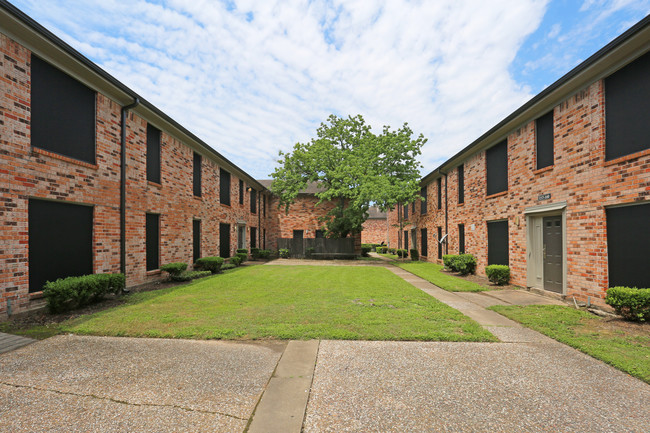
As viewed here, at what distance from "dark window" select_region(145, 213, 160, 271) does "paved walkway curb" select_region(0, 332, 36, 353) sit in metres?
5.12

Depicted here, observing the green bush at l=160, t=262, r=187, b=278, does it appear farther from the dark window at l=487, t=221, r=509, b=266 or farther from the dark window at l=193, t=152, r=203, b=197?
the dark window at l=487, t=221, r=509, b=266

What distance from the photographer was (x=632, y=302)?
504 cm

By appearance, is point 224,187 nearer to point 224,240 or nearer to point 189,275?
point 224,240

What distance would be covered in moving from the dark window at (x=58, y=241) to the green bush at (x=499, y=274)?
1238cm

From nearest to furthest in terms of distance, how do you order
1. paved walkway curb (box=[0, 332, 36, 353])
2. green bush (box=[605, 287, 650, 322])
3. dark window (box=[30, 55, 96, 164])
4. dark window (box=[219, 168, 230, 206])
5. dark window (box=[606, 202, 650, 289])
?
paved walkway curb (box=[0, 332, 36, 353]) < green bush (box=[605, 287, 650, 322]) < dark window (box=[606, 202, 650, 289]) < dark window (box=[30, 55, 96, 164]) < dark window (box=[219, 168, 230, 206])

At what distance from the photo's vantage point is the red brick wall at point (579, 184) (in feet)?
19.4

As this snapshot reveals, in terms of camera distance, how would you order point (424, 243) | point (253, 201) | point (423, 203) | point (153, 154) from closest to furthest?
point (153, 154)
point (424, 243)
point (423, 203)
point (253, 201)

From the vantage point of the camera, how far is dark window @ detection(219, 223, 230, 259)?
1523 centimetres

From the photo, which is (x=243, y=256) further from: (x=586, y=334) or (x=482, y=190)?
(x=586, y=334)

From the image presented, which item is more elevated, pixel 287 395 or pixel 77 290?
pixel 77 290

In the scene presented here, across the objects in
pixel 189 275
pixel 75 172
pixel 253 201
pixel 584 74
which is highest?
pixel 584 74

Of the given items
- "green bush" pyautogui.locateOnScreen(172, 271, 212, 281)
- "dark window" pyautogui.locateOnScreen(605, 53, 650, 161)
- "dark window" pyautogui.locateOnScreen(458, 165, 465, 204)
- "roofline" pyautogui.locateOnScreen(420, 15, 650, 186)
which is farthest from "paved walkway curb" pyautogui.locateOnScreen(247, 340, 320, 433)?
"dark window" pyautogui.locateOnScreen(458, 165, 465, 204)

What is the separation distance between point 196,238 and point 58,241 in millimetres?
6398

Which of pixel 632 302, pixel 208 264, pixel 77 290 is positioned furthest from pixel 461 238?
pixel 77 290
